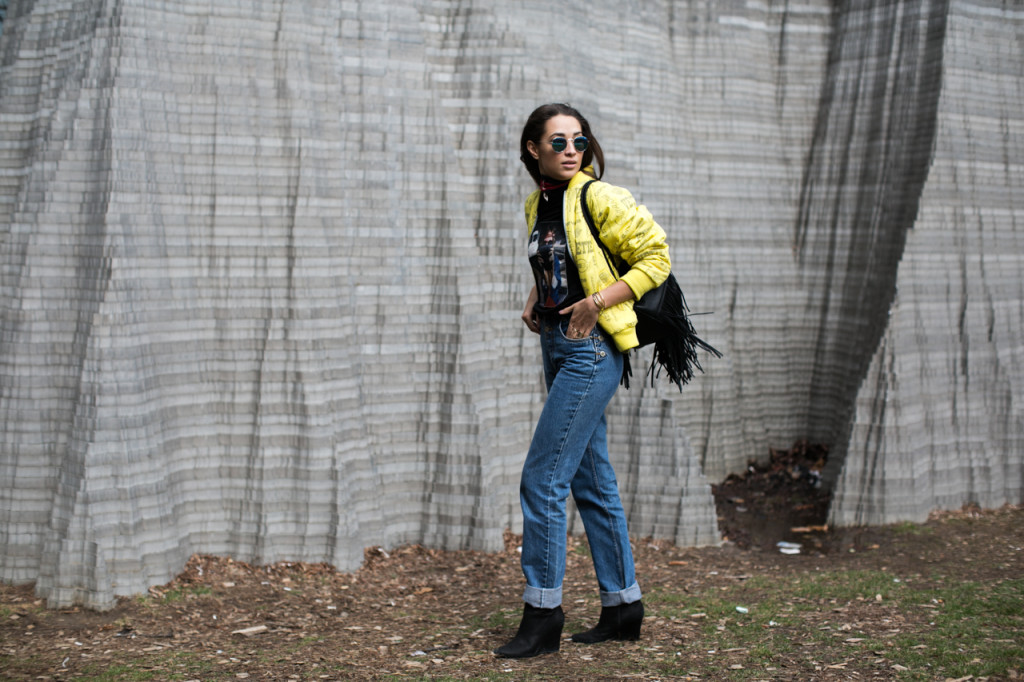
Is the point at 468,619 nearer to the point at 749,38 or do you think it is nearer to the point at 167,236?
the point at 167,236

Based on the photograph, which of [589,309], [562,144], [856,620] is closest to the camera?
[589,309]

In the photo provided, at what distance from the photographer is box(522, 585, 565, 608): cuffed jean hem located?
379cm

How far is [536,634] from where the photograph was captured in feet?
12.5

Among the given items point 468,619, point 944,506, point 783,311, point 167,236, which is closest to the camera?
point 468,619

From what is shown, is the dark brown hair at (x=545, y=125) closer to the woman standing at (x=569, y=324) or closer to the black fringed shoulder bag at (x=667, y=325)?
the woman standing at (x=569, y=324)

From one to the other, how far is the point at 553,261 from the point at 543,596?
1387 millimetres

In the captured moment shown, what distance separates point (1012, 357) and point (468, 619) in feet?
14.9

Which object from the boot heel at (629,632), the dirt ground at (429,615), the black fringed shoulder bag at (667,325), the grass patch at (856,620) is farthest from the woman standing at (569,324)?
the grass patch at (856,620)

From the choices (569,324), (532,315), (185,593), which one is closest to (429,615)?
(185,593)

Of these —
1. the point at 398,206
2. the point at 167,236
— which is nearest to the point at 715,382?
the point at 398,206

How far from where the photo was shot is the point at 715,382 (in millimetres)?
7203

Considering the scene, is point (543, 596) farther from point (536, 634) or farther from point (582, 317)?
point (582, 317)

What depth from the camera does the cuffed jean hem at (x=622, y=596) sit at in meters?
3.97

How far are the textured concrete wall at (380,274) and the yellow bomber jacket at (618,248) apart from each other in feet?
5.93
